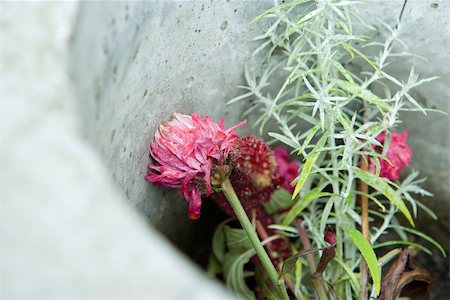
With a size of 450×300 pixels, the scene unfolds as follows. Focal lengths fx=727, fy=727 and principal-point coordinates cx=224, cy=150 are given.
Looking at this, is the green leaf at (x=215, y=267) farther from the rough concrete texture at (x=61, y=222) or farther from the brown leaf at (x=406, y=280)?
the rough concrete texture at (x=61, y=222)

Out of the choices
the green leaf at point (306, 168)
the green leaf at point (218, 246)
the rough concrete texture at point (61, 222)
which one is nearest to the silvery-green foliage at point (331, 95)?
the green leaf at point (306, 168)

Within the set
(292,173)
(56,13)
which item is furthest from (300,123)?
(56,13)

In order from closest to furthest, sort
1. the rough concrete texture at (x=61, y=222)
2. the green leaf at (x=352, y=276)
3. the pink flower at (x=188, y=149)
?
the rough concrete texture at (x=61, y=222) < the pink flower at (x=188, y=149) < the green leaf at (x=352, y=276)

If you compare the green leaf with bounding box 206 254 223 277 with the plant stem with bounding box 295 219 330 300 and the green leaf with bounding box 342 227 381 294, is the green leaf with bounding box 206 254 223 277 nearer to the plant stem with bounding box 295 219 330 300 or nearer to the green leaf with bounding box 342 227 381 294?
the plant stem with bounding box 295 219 330 300

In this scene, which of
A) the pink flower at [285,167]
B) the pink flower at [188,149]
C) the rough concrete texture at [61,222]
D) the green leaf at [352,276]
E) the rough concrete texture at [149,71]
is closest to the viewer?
the rough concrete texture at [61,222]

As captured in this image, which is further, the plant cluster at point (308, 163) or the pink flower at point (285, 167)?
the pink flower at point (285, 167)

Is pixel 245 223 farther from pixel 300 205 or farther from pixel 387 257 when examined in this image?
pixel 387 257
